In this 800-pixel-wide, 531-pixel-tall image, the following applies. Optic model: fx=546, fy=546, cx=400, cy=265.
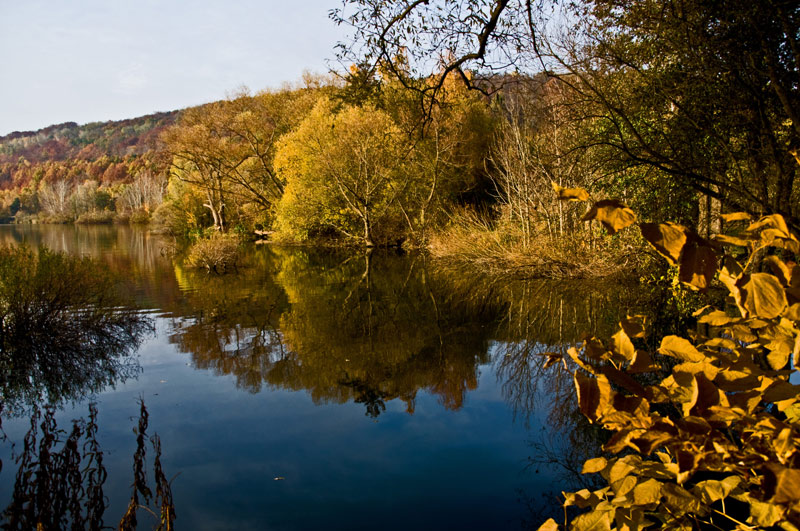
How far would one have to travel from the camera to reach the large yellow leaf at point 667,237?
3.23 ft

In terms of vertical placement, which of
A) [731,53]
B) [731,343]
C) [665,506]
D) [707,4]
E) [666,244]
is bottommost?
[665,506]

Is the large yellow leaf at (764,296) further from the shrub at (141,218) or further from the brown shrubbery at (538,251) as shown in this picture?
the shrub at (141,218)

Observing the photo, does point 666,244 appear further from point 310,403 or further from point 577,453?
point 310,403

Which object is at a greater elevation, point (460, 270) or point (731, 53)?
point (731, 53)

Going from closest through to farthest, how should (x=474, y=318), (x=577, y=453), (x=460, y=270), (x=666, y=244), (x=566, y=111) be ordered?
(x=666, y=244) → (x=577, y=453) → (x=566, y=111) → (x=474, y=318) → (x=460, y=270)

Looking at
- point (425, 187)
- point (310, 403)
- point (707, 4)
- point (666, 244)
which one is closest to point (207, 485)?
point (310, 403)

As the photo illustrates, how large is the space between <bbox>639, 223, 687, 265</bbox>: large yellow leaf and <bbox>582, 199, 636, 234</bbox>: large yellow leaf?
0.03 meters

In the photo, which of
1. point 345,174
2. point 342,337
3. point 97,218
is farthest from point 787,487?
point 97,218

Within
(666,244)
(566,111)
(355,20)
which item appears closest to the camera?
(666,244)

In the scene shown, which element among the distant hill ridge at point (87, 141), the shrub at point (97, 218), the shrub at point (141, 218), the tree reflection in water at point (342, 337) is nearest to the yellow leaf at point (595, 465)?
the tree reflection in water at point (342, 337)

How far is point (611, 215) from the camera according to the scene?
3.29ft

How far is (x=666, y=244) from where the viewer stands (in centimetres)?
99

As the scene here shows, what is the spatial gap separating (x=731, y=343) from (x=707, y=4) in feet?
15.9

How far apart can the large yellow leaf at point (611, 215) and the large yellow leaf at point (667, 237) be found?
3cm
